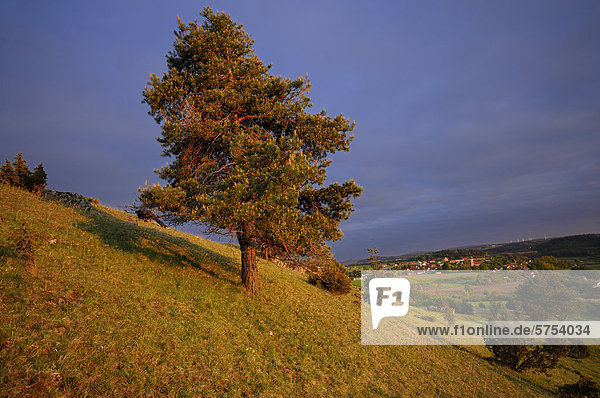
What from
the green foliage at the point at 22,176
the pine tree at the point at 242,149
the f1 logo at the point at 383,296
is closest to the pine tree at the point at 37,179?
the green foliage at the point at 22,176

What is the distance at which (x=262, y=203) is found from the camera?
28.8 ft

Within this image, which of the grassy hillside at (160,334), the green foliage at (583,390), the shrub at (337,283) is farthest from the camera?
the shrub at (337,283)

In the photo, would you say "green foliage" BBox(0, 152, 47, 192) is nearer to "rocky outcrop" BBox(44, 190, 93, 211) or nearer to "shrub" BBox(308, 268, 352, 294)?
"rocky outcrop" BBox(44, 190, 93, 211)

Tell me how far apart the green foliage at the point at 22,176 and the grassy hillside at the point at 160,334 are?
3152mm

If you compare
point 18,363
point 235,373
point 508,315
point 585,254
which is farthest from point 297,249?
point 585,254

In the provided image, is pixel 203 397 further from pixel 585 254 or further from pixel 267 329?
pixel 585 254

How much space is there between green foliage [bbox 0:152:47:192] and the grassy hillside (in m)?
3.15

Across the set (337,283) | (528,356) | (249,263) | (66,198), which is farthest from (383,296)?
(66,198)

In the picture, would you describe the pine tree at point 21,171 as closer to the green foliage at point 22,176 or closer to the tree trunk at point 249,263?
the green foliage at point 22,176

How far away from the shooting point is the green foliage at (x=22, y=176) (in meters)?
16.4

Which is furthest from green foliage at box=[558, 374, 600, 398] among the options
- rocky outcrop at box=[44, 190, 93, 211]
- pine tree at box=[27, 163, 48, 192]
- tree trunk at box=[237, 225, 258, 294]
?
pine tree at box=[27, 163, 48, 192]

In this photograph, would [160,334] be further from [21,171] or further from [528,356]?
[528,356]

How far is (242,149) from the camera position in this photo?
10406mm

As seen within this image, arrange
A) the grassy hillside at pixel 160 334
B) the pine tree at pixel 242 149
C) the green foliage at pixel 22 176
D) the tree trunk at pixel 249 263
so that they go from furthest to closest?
the green foliage at pixel 22 176
the tree trunk at pixel 249 263
the pine tree at pixel 242 149
the grassy hillside at pixel 160 334
